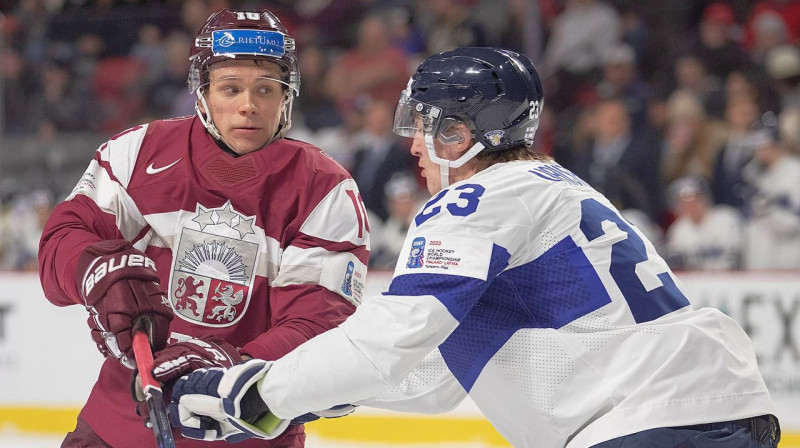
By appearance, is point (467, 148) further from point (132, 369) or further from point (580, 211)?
point (132, 369)

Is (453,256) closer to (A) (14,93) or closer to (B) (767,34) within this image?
(B) (767,34)

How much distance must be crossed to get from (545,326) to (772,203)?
4.00m

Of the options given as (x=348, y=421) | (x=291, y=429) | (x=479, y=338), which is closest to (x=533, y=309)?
(x=479, y=338)

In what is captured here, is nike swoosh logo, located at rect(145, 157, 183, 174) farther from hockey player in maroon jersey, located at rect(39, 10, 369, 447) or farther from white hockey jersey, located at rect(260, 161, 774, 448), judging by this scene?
white hockey jersey, located at rect(260, 161, 774, 448)

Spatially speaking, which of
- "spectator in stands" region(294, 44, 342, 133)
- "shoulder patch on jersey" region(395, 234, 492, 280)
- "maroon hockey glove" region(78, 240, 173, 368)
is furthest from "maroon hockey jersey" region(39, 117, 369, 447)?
"spectator in stands" region(294, 44, 342, 133)

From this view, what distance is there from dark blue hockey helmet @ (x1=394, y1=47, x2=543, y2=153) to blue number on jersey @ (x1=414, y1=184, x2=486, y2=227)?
21 centimetres

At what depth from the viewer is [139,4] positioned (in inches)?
306

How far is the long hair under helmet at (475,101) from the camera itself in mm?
2221

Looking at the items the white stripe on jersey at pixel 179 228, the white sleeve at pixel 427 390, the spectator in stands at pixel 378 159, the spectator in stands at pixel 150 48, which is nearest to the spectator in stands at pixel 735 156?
the spectator in stands at pixel 378 159

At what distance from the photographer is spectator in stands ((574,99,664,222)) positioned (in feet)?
20.3

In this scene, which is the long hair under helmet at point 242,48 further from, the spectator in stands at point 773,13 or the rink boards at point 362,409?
the spectator in stands at point 773,13

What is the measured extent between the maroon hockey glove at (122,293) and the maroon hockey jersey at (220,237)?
0.37 ft

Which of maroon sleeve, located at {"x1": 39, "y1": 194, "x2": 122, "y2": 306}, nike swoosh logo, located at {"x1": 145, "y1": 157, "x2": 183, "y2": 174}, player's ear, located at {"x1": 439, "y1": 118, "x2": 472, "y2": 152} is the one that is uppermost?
nike swoosh logo, located at {"x1": 145, "y1": 157, "x2": 183, "y2": 174}

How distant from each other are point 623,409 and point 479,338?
33 cm
